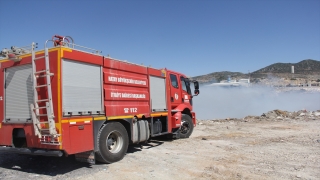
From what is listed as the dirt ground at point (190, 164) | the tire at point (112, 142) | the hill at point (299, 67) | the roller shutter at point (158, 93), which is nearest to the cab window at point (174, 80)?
the roller shutter at point (158, 93)

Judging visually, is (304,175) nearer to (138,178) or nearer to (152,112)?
(138,178)

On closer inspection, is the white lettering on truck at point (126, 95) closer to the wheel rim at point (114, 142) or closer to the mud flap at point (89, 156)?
the wheel rim at point (114, 142)

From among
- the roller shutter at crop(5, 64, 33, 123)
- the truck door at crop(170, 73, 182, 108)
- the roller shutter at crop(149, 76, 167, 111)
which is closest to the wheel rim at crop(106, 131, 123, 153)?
the roller shutter at crop(5, 64, 33, 123)

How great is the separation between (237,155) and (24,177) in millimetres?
5774

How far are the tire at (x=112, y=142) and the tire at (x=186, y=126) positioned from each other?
14.9 ft

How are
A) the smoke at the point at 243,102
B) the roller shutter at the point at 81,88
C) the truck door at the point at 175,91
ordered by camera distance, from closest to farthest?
the roller shutter at the point at 81,88, the truck door at the point at 175,91, the smoke at the point at 243,102

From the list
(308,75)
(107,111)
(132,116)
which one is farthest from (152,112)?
(308,75)

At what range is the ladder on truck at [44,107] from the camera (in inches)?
232

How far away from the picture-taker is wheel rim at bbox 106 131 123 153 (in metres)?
7.52

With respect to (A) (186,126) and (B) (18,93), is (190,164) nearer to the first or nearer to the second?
(B) (18,93)

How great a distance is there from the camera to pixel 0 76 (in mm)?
7238

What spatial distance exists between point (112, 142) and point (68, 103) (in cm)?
197

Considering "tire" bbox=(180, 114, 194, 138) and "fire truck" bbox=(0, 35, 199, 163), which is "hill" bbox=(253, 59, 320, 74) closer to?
"tire" bbox=(180, 114, 194, 138)

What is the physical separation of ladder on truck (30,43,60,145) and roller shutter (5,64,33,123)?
33cm
